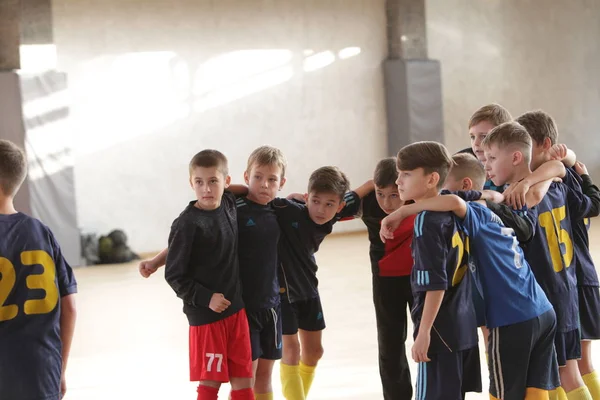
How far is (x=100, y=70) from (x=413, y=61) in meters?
5.12

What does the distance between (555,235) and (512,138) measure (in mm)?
528

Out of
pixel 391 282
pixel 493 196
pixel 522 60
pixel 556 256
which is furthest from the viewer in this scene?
pixel 522 60

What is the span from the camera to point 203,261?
11.0 feet

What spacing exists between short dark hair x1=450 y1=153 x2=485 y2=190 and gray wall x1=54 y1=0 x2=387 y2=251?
950 centimetres

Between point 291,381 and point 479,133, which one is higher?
point 479,133

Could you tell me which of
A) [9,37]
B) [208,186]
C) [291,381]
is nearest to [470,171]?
[208,186]

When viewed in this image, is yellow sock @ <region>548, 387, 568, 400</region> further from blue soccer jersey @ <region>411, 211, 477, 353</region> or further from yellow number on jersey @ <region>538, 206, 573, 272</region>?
blue soccer jersey @ <region>411, 211, 477, 353</region>

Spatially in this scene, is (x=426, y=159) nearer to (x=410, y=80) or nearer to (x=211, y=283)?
(x=211, y=283)

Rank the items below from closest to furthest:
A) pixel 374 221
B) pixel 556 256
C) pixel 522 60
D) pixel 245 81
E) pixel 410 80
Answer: pixel 556 256
pixel 374 221
pixel 245 81
pixel 410 80
pixel 522 60

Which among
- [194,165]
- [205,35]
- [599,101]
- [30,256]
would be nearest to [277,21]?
[205,35]

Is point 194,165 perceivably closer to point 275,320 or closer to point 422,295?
point 275,320

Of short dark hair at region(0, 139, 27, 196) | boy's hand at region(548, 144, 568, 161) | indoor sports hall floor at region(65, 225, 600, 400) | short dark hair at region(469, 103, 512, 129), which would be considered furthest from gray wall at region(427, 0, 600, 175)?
short dark hair at region(0, 139, 27, 196)

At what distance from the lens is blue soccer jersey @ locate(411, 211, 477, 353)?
273 centimetres

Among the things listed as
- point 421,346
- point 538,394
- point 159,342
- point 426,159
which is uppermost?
point 426,159
